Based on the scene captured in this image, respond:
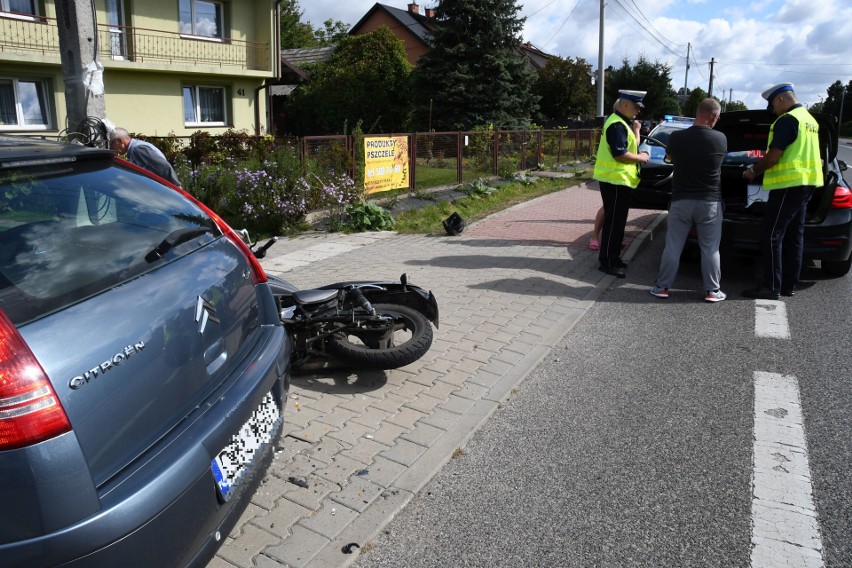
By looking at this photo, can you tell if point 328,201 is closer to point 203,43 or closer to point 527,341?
point 527,341

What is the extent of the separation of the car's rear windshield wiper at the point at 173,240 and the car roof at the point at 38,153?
449 millimetres

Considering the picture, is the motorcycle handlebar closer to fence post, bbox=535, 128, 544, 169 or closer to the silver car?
the silver car

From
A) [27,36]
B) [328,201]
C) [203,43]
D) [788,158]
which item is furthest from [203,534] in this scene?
[203,43]

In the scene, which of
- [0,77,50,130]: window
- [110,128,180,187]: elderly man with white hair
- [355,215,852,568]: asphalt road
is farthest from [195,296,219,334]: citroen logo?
[0,77,50,130]: window

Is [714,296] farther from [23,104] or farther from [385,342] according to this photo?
[23,104]

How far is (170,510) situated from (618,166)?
6.44m

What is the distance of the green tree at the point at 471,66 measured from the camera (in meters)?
28.4

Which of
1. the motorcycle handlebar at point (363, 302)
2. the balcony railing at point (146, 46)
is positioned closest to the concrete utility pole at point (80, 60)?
the motorcycle handlebar at point (363, 302)

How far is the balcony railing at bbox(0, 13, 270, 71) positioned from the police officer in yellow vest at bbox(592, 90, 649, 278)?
47.3ft

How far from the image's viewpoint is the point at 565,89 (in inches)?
1599

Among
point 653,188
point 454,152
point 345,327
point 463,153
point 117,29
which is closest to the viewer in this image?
point 345,327

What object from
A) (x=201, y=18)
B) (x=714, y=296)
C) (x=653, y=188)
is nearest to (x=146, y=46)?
(x=201, y=18)

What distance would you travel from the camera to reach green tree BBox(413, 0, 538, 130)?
2839 centimetres

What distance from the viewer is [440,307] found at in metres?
6.50
